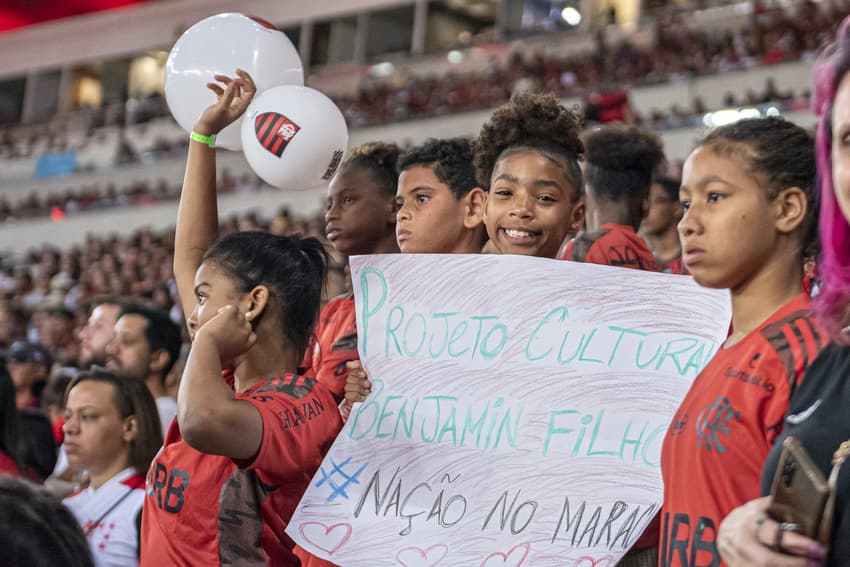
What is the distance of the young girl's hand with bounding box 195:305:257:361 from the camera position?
202 centimetres

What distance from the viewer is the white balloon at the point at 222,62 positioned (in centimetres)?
265

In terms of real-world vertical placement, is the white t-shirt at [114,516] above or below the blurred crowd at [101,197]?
below

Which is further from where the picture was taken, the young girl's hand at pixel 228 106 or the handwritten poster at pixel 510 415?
the young girl's hand at pixel 228 106

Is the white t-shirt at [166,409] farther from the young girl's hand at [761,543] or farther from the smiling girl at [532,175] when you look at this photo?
the young girl's hand at [761,543]

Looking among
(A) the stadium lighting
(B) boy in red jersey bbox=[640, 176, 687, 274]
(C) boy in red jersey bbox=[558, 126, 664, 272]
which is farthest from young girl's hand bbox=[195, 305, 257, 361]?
(A) the stadium lighting

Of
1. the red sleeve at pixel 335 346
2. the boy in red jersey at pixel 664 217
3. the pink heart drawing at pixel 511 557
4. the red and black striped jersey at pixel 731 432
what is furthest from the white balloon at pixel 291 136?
the boy in red jersey at pixel 664 217

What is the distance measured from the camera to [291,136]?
97.3 inches

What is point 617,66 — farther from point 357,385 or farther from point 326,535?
point 326,535

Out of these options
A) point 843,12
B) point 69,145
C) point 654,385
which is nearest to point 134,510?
point 654,385

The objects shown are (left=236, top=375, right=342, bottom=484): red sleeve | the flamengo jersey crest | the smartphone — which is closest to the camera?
the smartphone

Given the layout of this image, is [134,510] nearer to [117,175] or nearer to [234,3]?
[117,175]

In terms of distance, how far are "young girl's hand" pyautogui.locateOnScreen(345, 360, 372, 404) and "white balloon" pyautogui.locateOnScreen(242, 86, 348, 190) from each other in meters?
0.56

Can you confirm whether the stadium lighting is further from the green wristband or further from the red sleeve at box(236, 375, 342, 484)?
the red sleeve at box(236, 375, 342, 484)

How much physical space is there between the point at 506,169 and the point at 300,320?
562 mm
